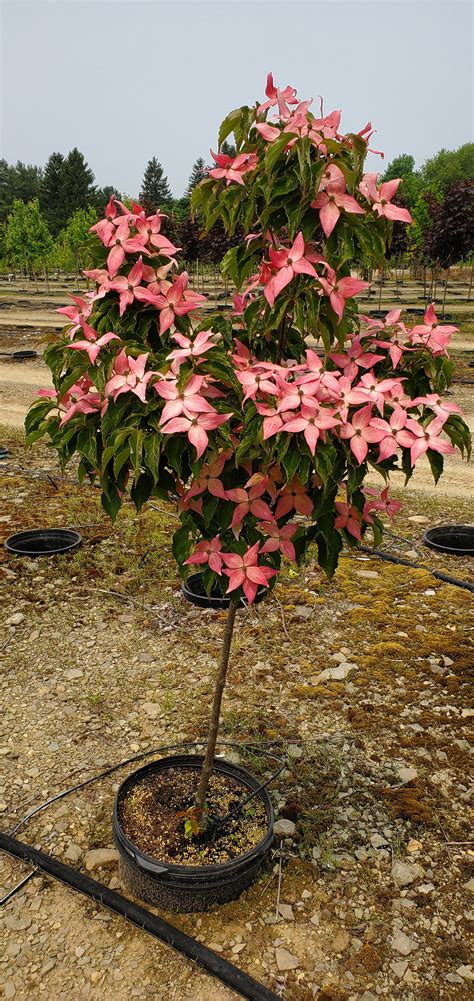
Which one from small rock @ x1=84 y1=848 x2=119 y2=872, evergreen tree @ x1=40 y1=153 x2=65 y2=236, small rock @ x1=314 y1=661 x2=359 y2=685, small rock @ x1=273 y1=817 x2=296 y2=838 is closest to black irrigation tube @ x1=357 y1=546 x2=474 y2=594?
small rock @ x1=314 y1=661 x2=359 y2=685

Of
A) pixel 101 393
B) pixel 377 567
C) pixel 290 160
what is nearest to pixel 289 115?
pixel 290 160

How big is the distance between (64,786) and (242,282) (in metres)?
2.03

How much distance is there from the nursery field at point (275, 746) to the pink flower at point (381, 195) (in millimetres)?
875

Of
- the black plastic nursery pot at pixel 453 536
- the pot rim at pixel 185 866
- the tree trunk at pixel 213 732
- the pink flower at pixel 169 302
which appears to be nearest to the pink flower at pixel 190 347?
the pink flower at pixel 169 302

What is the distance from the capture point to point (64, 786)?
112 inches

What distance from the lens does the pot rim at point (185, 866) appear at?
2209mm

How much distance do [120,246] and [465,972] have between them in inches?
84.8

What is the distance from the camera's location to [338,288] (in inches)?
66.7

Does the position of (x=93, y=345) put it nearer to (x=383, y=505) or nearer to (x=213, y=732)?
(x=383, y=505)

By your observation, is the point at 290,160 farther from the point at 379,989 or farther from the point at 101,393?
the point at 379,989

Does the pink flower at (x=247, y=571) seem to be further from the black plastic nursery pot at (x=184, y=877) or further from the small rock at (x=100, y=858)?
the small rock at (x=100, y=858)

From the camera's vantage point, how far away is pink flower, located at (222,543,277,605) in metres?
1.78

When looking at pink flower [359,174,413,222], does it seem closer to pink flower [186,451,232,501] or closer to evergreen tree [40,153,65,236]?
pink flower [186,451,232,501]

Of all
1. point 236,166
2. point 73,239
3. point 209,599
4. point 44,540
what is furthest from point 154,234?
point 73,239
